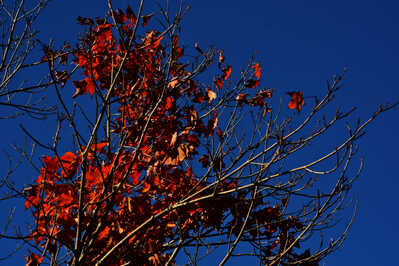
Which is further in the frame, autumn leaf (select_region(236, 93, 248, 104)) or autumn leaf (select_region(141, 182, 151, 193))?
A: autumn leaf (select_region(236, 93, 248, 104))

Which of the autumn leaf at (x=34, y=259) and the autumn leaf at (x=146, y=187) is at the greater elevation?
the autumn leaf at (x=146, y=187)

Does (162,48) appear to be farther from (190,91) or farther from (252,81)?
(252,81)

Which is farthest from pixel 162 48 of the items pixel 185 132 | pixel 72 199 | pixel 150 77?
pixel 72 199

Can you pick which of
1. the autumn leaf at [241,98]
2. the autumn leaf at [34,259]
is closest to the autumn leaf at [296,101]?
the autumn leaf at [241,98]

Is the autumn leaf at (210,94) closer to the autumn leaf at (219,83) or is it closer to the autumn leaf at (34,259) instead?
the autumn leaf at (219,83)

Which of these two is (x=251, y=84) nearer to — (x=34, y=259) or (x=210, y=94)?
(x=210, y=94)

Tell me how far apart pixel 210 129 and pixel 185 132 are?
38 centimetres

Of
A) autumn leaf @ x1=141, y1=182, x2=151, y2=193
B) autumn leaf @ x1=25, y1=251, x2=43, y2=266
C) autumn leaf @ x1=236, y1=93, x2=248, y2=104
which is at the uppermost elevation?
autumn leaf @ x1=236, y1=93, x2=248, y2=104

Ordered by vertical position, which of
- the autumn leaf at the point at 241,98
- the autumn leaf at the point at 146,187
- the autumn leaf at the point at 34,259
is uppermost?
the autumn leaf at the point at 241,98

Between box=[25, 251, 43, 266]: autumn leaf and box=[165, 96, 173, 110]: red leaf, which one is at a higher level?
box=[165, 96, 173, 110]: red leaf

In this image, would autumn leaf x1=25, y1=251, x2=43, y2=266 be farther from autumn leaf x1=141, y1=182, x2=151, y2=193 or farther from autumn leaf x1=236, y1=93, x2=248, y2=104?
autumn leaf x1=236, y1=93, x2=248, y2=104

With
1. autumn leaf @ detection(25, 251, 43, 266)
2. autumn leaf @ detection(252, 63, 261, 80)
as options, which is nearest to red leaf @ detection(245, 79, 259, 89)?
autumn leaf @ detection(252, 63, 261, 80)

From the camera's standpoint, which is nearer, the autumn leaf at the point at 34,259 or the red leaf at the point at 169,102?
the autumn leaf at the point at 34,259

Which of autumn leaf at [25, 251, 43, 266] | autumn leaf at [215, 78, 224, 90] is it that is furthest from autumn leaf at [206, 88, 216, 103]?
autumn leaf at [25, 251, 43, 266]
